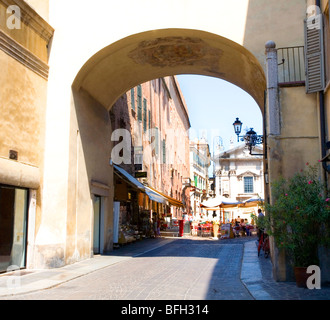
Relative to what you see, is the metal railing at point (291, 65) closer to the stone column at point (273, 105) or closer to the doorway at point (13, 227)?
the stone column at point (273, 105)

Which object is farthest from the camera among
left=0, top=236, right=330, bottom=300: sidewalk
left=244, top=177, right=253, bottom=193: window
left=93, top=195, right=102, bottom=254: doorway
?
left=244, top=177, right=253, bottom=193: window

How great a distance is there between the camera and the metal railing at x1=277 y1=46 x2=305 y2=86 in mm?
10578

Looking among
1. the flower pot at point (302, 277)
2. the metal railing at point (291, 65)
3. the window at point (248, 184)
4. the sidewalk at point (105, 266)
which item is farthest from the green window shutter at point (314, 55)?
the window at point (248, 184)

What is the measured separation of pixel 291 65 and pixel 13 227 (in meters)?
7.88

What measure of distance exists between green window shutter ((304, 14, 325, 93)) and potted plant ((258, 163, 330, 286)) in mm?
2048

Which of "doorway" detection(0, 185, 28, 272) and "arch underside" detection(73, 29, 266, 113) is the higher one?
"arch underside" detection(73, 29, 266, 113)

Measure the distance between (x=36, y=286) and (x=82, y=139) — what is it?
220 inches

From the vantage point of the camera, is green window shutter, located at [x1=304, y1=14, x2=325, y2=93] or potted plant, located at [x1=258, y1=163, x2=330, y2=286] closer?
potted plant, located at [x1=258, y1=163, x2=330, y2=286]

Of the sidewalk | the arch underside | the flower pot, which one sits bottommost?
the sidewalk

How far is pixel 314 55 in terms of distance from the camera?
367 inches

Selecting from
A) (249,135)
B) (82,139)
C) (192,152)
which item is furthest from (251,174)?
(82,139)

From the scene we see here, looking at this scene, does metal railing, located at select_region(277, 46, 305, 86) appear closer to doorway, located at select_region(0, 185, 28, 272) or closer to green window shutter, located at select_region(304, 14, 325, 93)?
green window shutter, located at select_region(304, 14, 325, 93)

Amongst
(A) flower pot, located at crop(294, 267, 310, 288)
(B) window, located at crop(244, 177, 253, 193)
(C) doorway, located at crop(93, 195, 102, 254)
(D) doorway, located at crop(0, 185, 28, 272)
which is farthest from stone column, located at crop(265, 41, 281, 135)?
(B) window, located at crop(244, 177, 253, 193)
